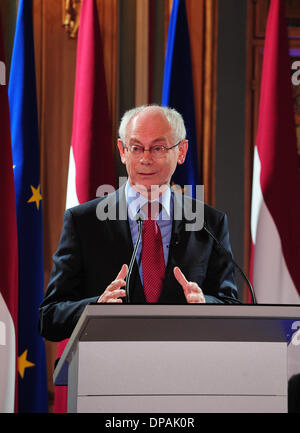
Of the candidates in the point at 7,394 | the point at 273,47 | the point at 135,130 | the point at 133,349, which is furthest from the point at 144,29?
the point at 133,349

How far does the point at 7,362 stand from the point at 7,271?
18.3 inches

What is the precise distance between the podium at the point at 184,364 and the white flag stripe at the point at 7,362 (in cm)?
186

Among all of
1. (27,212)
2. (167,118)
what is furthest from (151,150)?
(27,212)

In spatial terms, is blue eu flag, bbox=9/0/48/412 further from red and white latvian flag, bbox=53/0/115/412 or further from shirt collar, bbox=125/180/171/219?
shirt collar, bbox=125/180/171/219

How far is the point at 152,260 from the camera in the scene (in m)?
2.47

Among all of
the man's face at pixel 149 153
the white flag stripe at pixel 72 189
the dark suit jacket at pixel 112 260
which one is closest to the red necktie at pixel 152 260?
the dark suit jacket at pixel 112 260

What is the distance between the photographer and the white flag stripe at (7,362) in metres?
3.28

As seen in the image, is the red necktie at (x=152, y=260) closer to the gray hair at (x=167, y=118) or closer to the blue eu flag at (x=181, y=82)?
the gray hair at (x=167, y=118)

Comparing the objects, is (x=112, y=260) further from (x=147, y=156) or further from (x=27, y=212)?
(x=27, y=212)

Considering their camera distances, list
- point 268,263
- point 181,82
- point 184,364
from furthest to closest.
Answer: point 181,82
point 268,263
point 184,364

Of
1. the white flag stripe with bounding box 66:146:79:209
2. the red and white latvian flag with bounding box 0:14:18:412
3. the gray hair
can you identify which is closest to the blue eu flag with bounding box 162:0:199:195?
the white flag stripe with bounding box 66:146:79:209

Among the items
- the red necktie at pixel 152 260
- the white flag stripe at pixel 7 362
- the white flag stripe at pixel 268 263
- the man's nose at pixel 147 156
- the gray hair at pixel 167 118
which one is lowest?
the white flag stripe at pixel 7 362

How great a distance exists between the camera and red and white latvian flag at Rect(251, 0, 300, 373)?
372 centimetres

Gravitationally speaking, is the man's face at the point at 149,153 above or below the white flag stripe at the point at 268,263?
above
